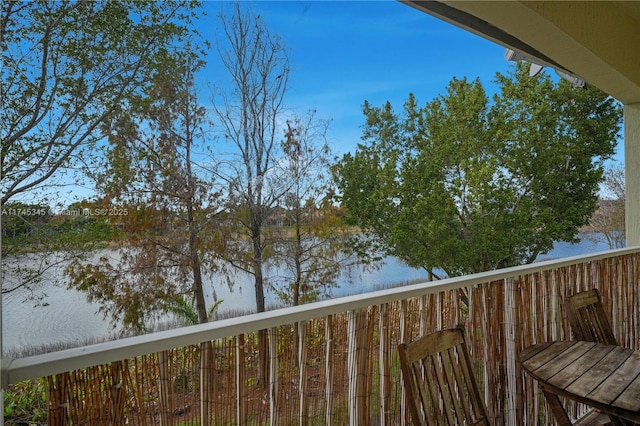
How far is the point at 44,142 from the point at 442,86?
11.6 metres

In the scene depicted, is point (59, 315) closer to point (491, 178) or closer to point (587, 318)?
point (587, 318)

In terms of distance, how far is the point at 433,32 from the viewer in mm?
14227

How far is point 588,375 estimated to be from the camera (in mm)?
1654

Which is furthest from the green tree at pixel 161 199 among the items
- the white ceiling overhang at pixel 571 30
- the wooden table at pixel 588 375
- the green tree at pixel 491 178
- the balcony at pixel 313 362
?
the wooden table at pixel 588 375

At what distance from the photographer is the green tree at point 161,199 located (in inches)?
283

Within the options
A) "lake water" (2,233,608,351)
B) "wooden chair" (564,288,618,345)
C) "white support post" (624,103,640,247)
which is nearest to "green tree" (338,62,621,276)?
"lake water" (2,233,608,351)

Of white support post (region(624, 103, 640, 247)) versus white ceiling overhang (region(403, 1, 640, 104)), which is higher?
white ceiling overhang (region(403, 1, 640, 104))

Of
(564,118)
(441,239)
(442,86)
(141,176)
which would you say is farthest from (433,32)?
(141,176)

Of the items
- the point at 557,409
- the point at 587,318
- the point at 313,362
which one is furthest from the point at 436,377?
the point at 587,318

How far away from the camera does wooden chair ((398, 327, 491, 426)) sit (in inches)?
52.8

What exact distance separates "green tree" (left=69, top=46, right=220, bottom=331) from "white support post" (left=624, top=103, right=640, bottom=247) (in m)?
6.35

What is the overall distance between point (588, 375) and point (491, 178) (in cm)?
1121

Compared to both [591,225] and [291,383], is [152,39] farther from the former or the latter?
[591,225]

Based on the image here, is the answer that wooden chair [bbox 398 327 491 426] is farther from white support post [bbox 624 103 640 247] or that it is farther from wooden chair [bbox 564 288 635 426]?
white support post [bbox 624 103 640 247]
